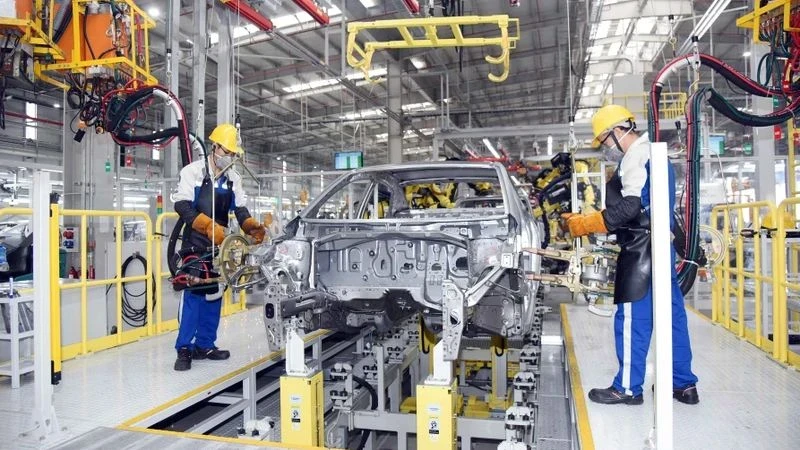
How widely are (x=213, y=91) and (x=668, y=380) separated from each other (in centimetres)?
1562

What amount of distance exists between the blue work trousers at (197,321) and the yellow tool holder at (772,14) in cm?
472

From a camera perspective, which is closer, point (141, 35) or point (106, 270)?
point (141, 35)

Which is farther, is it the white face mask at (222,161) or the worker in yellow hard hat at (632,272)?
the white face mask at (222,161)

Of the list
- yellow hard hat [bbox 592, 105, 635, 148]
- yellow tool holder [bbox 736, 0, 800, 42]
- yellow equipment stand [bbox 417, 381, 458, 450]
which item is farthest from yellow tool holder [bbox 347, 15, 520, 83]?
yellow equipment stand [bbox 417, 381, 458, 450]

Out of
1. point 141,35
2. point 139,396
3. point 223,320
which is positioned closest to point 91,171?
point 141,35

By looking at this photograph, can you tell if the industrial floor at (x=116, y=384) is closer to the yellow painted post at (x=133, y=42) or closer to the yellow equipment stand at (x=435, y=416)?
the yellow equipment stand at (x=435, y=416)

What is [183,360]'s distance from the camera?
13.9 feet

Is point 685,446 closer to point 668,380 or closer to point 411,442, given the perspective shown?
point 668,380

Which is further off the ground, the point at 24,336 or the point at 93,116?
the point at 93,116

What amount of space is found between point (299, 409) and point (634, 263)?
7.11ft

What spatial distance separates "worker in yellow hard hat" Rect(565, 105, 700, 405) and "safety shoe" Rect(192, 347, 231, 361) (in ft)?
9.15

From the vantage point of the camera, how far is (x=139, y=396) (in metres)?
3.63

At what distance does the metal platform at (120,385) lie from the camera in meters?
3.21

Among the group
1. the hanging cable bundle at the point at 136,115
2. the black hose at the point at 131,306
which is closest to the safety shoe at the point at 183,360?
the hanging cable bundle at the point at 136,115
